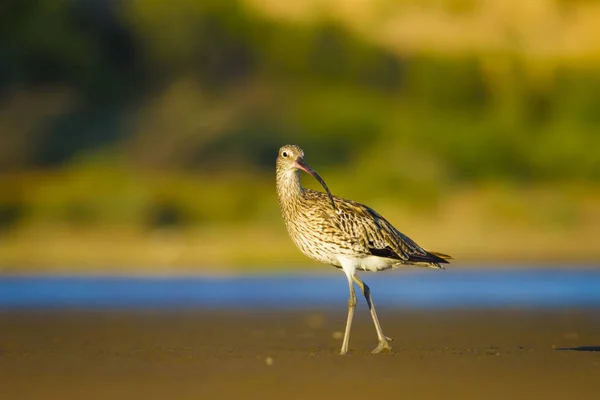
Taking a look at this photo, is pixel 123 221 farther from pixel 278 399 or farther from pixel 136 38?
pixel 278 399

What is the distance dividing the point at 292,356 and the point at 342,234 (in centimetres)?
141

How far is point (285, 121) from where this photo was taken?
36.1 metres

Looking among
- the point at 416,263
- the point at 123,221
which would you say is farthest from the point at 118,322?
the point at 123,221

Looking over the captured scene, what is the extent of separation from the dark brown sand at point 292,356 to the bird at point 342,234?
2.39 ft

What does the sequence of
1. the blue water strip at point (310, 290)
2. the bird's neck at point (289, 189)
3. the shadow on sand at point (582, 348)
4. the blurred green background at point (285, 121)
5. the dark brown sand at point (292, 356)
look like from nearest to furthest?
the dark brown sand at point (292, 356) < the shadow on sand at point (582, 348) < the bird's neck at point (289, 189) < the blue water strip at point (310, 290) < the blurred green background at point (285, 121)

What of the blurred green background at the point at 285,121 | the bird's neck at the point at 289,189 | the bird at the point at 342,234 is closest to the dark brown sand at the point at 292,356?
the bird at the point at 342,234

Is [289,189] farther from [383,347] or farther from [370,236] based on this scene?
[383,347]

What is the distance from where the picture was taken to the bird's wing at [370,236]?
38.7 feet

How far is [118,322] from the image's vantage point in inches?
573

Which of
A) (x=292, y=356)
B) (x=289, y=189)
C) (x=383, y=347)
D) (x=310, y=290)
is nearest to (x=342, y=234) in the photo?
(x=289, y=189)

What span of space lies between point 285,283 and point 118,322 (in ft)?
19.5

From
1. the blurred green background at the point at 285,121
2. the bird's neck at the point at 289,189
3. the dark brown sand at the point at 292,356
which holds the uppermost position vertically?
the blurred green background at the point at 285,121

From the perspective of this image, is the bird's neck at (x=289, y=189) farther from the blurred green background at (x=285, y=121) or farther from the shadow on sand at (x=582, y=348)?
the blurred green background at (x=285, y=121)

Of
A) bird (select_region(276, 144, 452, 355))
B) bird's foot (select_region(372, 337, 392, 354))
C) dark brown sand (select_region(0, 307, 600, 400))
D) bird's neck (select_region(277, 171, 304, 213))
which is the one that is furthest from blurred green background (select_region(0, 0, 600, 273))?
bird's foot (select_region(372, 337, 392, 354))
